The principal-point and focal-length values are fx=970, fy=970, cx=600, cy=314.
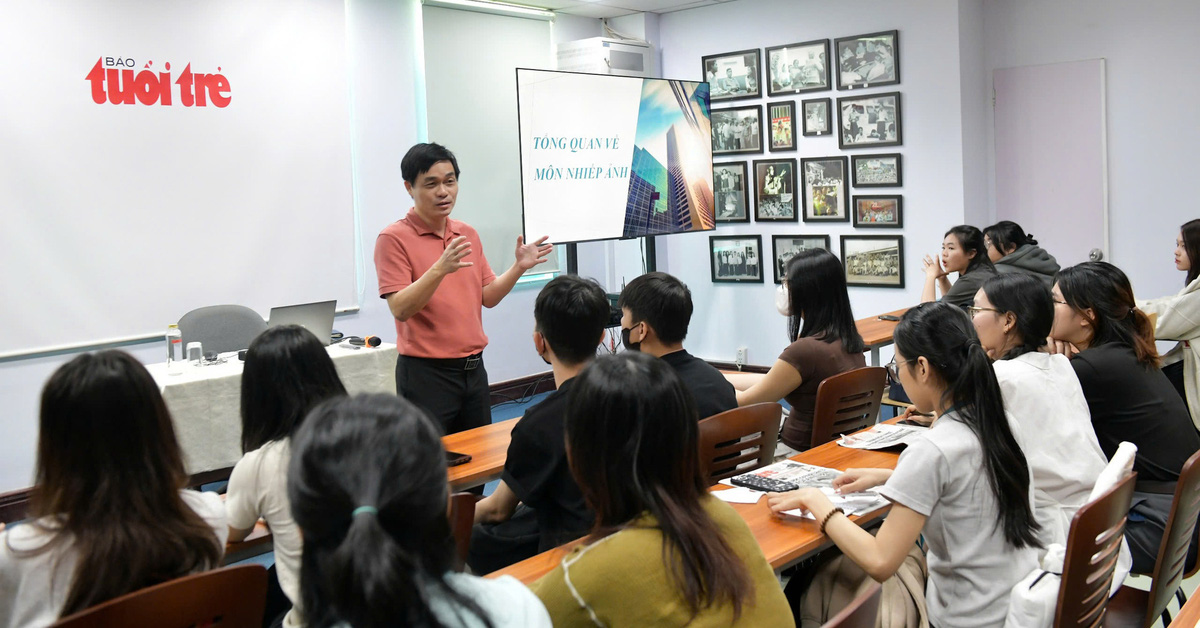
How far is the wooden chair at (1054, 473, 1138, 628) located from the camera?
73.9 inches

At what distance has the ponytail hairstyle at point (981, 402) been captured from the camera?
79.0 inches

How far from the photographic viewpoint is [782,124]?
713 cm

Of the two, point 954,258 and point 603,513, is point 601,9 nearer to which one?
point 954,258

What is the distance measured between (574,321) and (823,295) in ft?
4.29

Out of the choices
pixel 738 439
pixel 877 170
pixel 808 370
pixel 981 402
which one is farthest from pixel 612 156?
pixel 981 402

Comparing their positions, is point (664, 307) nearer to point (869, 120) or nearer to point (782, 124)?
point (869, 120)

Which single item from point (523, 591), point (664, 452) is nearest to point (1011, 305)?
point (664, 452)

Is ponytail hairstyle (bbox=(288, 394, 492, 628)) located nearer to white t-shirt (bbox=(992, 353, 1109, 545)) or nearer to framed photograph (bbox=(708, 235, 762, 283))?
A: white t-shirt (bbox=(992, 353, 1109, 545))

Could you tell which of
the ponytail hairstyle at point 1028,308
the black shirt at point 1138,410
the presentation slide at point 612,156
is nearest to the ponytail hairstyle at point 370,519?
the ponytail hairstyle at point 1028,308

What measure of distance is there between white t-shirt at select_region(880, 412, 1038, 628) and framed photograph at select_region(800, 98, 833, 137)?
16.9ft

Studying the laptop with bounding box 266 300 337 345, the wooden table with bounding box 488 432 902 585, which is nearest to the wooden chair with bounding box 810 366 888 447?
the wooden table with bounding box 488 432 902 585

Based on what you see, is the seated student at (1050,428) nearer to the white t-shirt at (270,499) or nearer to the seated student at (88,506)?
the white t-shirt at (270,499)

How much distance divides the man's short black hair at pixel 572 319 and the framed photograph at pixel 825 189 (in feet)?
15.7

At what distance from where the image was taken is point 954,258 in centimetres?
541
